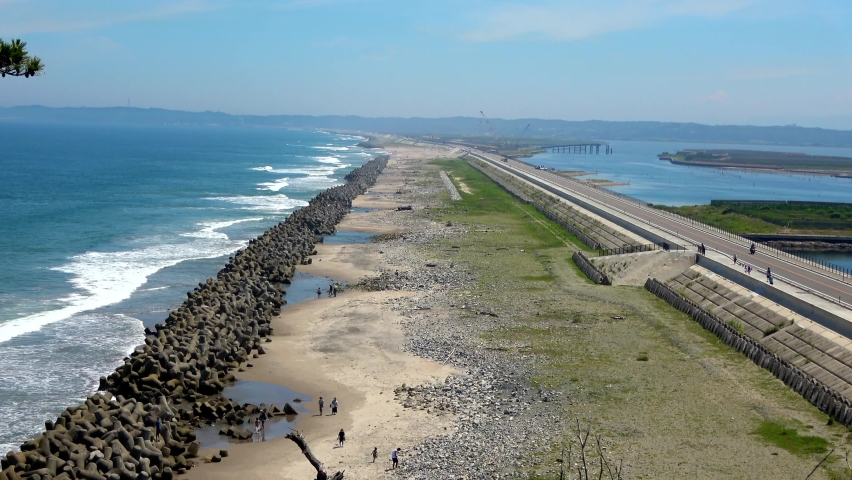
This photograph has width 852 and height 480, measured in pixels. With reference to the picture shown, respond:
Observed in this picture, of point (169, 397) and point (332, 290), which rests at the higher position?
point (332, 290)

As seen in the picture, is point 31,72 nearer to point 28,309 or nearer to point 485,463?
point 485,463

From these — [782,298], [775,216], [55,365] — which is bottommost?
[55,365]

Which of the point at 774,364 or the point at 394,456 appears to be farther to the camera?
the point at 774,364

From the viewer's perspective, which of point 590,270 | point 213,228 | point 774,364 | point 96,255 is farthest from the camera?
point 213,228

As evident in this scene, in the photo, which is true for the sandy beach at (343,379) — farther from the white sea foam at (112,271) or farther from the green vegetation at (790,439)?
the white sea foam at (112,271)

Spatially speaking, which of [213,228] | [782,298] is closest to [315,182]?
[213,228]

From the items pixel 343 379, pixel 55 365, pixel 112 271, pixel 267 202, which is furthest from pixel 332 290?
pixel 267 202

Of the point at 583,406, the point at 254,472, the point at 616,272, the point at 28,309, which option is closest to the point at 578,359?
the point at 583,406

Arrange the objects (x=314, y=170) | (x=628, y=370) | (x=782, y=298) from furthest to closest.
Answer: (x=314, y=170) → (x=782, y=298) → (x=628, y=370)

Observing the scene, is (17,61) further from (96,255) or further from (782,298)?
(96,255)
